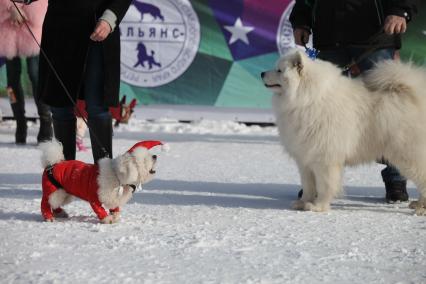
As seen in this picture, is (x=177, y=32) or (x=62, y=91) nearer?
(x=62, y=91)

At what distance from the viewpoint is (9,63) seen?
646 centimetres

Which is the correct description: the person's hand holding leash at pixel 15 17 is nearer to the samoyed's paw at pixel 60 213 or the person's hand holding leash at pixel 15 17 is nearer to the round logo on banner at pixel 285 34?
the samoyed's paw at pixel 60 213

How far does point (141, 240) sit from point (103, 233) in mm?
235

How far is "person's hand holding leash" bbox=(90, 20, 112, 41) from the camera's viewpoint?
11.1ft

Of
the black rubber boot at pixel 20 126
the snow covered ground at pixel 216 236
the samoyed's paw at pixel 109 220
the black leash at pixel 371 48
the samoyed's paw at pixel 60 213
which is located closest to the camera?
the snow covered ground at pixel 216 236

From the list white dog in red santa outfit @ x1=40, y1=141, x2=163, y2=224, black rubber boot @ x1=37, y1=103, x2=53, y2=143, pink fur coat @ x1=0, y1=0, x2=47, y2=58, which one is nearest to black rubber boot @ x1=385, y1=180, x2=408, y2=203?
white dog in red santa outfit @ x1=40, y1=141, x2=163, y2=224

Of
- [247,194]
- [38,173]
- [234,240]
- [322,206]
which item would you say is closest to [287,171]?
[247,194]

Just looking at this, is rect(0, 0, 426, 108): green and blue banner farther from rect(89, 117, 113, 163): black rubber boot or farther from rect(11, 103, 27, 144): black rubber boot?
rect(89, 117, 113, 163): black rubber boot

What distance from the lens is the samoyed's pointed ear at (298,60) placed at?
362 centimetres

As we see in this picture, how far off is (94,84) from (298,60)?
3.98 feet

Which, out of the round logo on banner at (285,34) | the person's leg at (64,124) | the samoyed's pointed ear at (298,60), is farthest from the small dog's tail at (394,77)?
the round logo on banner at (285,34)

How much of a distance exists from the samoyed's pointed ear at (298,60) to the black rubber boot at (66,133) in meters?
1.40

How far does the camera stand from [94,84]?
362cm

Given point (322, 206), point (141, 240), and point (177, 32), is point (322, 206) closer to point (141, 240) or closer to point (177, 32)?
point (141, 240)
